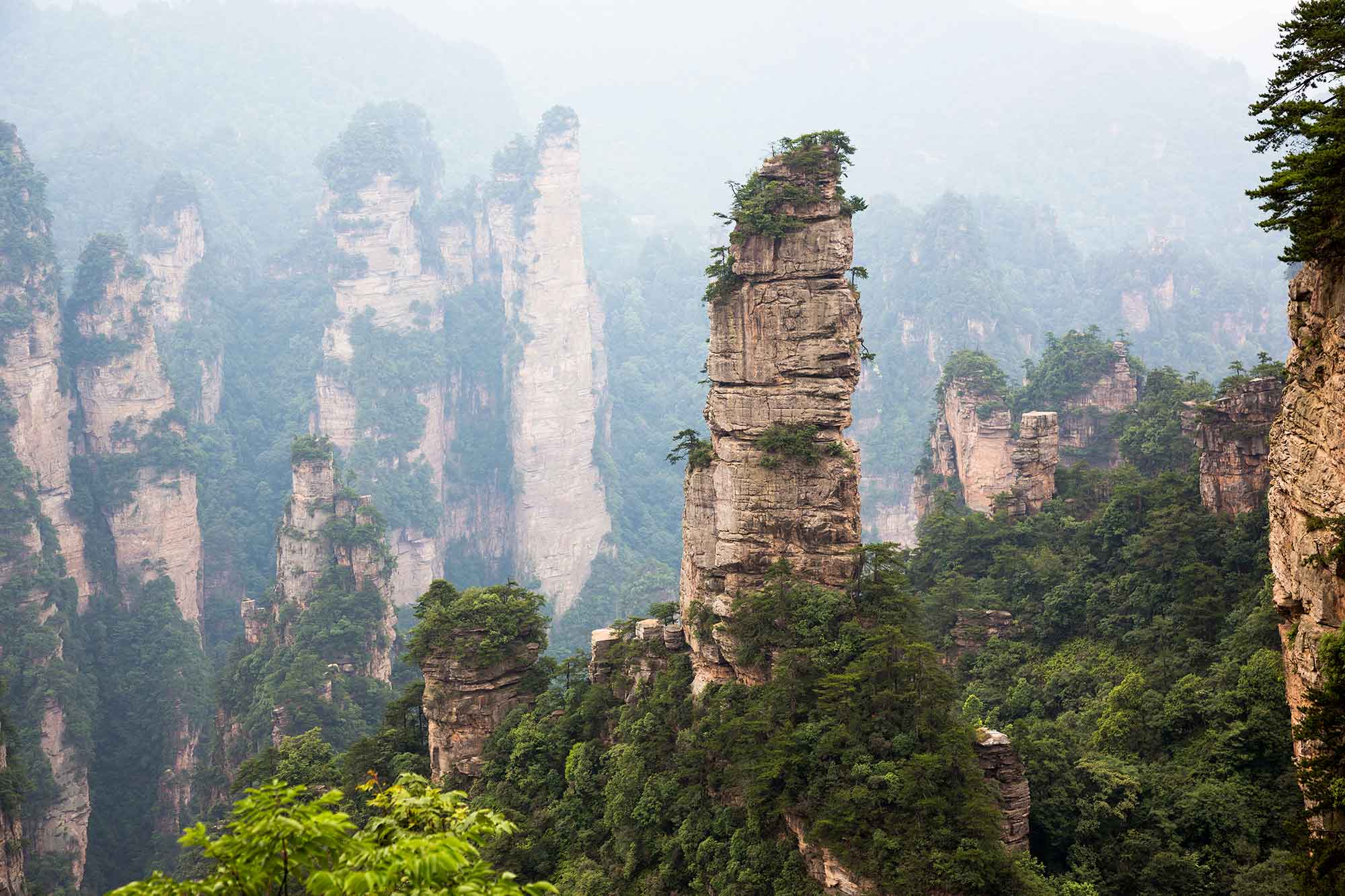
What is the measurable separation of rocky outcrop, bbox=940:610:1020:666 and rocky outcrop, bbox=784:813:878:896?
49.1ft

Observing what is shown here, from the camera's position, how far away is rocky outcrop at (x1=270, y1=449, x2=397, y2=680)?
185 ft

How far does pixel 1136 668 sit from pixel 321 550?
127 ft

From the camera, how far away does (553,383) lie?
293 feet

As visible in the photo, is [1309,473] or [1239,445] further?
[1239,445]

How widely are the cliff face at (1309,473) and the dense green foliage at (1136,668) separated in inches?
113

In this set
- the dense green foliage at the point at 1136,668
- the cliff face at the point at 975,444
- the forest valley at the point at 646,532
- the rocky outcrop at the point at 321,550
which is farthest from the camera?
the rocky outcrop at the point at 321,550

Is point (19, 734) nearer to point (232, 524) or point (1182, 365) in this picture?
point (232, 524)

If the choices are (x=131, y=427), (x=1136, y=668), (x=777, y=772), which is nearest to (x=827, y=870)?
(x=777, y=772)

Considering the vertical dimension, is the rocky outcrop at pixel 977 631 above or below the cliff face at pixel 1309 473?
below

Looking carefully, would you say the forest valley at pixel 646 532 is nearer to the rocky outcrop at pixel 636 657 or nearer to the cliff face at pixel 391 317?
the rocky outcrop at pixel 636 657

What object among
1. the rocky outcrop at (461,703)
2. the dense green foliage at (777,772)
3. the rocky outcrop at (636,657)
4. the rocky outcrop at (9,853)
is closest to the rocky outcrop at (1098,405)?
the rocky outcrop at (636,657)

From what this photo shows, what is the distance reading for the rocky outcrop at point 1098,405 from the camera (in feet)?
184

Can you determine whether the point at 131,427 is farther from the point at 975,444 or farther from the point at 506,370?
the point at 975,444

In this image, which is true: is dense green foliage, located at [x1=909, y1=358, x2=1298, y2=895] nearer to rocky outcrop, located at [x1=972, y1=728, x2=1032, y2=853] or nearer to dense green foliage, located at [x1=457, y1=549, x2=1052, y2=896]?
rocky outcrop, located at [x1=972, y1=728, x2=1032, y2=853]
